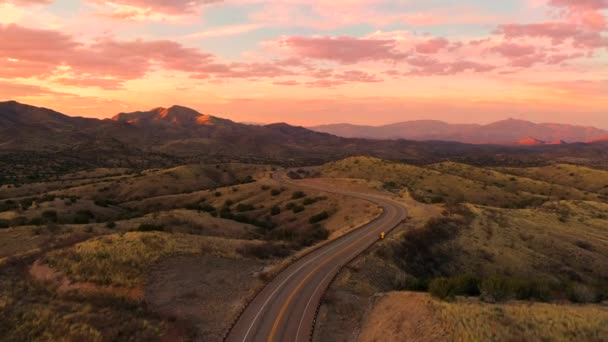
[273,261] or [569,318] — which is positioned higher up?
[569,318]

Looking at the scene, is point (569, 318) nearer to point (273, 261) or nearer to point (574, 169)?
point (273, 261)

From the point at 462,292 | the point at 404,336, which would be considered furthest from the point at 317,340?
the point at 462,292

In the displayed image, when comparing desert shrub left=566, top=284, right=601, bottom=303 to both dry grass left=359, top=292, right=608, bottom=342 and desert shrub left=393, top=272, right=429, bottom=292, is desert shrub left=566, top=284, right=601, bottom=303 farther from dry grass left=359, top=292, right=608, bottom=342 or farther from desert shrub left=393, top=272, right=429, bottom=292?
desert shrub left=393, top=272, right=429, bottom=292

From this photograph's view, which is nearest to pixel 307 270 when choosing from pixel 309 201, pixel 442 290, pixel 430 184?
pixel 442 290

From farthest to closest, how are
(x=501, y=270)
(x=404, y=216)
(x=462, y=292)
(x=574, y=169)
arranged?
(x=574, y=169) < (x=404, y=216) < (x=501, y=270) < (x=462, y=292)

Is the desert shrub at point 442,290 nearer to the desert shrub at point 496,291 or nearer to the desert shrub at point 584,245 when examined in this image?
the desert shrub at point 496,291

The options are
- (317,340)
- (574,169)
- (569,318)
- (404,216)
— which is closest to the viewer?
(569,318)

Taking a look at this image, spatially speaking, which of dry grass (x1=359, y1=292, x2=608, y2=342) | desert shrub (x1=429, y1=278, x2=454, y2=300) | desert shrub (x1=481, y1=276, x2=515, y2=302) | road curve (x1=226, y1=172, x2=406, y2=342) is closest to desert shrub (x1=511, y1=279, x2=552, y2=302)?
desert shrub (x1=481, y1=276, x2=515, y2=302)
